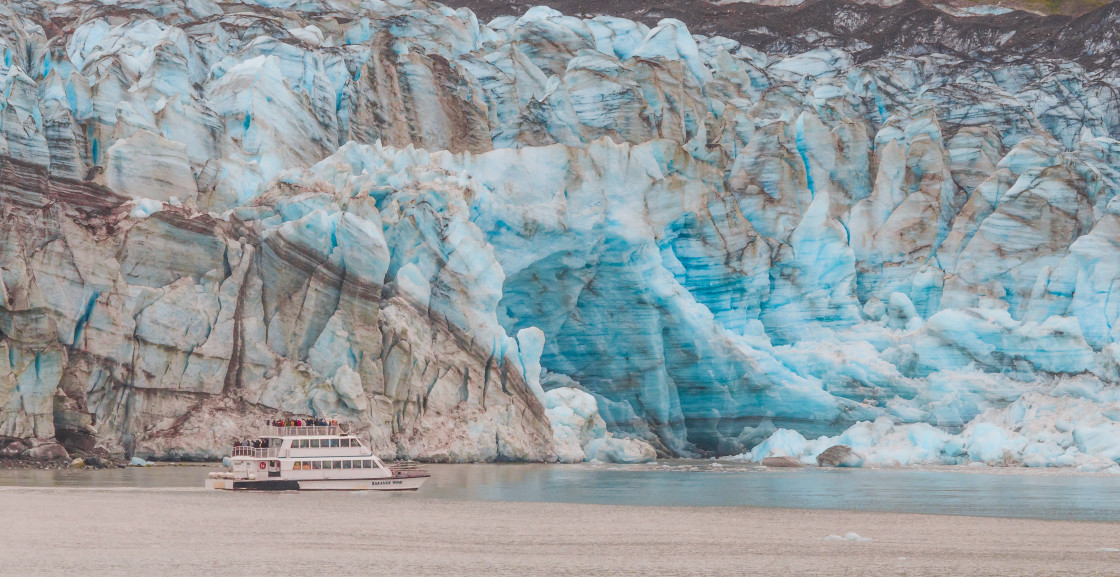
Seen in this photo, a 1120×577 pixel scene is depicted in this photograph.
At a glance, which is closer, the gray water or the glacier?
the gray water

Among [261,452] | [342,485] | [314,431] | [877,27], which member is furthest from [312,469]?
[877,27]

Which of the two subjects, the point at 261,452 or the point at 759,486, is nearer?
the point at 261,452

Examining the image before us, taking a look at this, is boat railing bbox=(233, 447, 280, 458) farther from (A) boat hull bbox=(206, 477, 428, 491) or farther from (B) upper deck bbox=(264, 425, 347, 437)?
(A) boat hull bbox=(206, 477, 428, 491)

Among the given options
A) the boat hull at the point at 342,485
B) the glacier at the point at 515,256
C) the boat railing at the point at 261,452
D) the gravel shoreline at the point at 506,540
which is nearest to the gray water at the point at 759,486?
the boat hull at the point at 342,485

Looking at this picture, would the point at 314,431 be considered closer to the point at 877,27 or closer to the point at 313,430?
the point at 313,430

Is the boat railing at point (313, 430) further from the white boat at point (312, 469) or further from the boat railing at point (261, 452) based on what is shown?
the boat railing at point (261, 452)

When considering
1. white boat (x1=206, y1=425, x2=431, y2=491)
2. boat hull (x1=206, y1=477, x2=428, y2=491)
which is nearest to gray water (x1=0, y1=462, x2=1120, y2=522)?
boat hull (x1=206, y1=477, x2=428, y2=491)

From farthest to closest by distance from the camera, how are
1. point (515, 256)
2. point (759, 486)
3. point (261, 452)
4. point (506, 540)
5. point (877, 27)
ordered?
point (877, 27) < point (515, 256) < point (759, 486) < point (261, 452) < point (506, 540)
